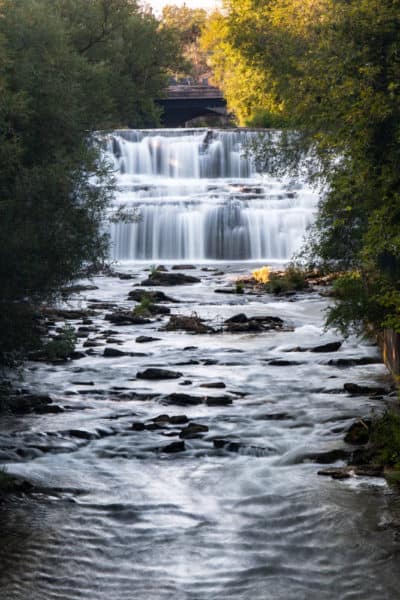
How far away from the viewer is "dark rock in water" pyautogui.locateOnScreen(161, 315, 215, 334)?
27.8 metres

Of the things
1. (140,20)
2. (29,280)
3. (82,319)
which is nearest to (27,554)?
(29,280)

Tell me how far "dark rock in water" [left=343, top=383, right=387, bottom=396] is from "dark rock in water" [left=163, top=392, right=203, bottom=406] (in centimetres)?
277

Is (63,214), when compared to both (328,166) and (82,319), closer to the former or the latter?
(328,166)

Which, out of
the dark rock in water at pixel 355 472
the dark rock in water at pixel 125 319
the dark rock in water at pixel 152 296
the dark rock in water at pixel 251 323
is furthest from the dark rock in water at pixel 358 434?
the dark rock in water at pixel 152 296

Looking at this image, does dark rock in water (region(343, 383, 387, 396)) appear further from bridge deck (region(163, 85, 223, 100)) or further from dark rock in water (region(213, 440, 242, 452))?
bridge deck (region(163, 85, 223, 100))

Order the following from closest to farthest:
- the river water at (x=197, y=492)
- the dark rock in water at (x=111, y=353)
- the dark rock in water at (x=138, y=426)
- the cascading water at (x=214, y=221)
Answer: the river water at (x=197, y=492)
the dark rock in water at (x=138, y=426)
the dark rock in water at (x=111, y=353)
the cascading water at (x=214, y=221)

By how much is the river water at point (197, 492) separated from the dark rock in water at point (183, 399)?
161mm

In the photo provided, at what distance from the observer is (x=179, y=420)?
17.1m

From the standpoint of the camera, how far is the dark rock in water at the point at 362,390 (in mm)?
18641

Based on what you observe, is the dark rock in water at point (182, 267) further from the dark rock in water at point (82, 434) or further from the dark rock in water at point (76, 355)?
the dark rock in water at point (82, 434)

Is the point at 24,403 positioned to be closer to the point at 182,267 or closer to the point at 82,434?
the point at 82,434

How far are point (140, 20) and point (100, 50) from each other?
18199 mm

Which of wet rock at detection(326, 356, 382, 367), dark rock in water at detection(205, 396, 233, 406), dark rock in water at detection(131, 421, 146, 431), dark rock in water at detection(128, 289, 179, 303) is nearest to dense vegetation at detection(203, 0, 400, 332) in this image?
dark rock in water at detection(205, 396, 233, 406)

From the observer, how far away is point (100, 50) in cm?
5047
